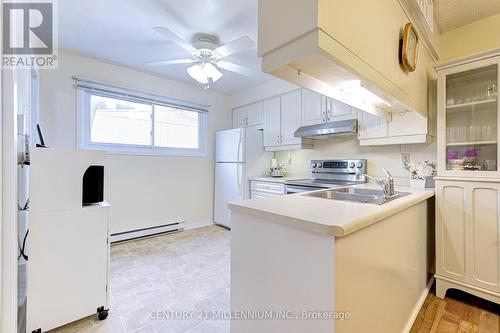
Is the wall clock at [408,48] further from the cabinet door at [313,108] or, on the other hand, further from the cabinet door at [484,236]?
the cabinet door at [313,108]

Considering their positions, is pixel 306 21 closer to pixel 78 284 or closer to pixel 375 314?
pixel 375 314

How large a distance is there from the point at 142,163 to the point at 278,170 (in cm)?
212

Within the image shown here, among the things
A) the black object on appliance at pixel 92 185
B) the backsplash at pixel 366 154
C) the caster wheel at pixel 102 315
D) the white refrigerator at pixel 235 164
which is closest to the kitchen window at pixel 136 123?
the white refrigerator at pixel 235 164

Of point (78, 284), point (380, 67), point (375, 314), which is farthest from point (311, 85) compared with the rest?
point (78, 284)

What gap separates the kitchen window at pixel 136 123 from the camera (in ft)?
9.75

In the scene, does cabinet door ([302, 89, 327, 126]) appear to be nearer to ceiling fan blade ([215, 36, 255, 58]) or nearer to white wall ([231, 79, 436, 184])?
white wall ([231, 79, 436, 184])

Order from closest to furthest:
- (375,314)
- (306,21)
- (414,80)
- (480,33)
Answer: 1. (306,21)
2. (375,314)
3. (414,80)
4. (480,33)

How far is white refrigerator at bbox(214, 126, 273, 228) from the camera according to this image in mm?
3621

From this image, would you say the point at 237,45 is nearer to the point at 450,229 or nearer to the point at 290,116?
the point at 290,116

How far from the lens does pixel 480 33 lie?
2082 millimetres

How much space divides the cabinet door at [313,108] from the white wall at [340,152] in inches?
13.3

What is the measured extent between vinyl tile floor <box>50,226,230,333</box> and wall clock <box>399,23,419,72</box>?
2066mm

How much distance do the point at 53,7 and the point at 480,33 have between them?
12.5ft

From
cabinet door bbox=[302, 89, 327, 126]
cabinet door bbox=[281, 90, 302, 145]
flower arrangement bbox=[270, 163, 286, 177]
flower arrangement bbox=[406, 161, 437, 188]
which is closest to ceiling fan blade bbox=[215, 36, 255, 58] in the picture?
cabinet door bbox=[302, 89, 327, 126]
